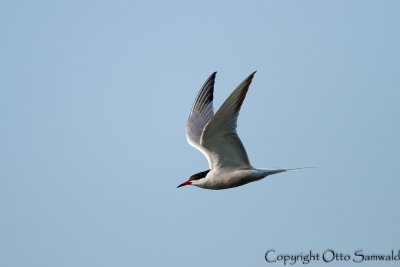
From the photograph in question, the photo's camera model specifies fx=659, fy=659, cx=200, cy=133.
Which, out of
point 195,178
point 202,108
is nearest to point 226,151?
point 195,178

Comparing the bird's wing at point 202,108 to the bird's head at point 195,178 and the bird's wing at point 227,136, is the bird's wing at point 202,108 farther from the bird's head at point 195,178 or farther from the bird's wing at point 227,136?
the bird's wing at point 227,136

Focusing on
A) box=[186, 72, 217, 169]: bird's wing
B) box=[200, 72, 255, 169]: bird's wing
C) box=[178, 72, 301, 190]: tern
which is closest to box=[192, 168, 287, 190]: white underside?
box=[178, 72, 301, 190]: tern

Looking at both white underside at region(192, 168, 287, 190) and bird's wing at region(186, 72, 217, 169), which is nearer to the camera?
white underside at region(192, 168, 287, 190)

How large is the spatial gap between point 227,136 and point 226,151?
0.49 m

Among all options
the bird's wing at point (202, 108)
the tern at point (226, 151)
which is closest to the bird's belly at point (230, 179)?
the tern at point (226, 151)

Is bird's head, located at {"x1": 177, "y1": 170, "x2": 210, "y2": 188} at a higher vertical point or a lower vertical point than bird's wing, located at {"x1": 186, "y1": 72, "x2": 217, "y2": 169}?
lower

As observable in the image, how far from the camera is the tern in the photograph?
11.2 metres

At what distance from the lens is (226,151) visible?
12312 mm

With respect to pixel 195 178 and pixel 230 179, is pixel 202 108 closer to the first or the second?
pixel 195 178

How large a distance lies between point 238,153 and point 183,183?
171 cm

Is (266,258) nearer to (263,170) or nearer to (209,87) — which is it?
(263,170)

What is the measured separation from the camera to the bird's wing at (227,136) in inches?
434

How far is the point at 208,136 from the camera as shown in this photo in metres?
12.0

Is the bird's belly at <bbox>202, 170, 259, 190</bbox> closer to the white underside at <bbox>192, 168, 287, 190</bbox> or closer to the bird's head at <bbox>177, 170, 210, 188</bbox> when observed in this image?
the white underside at <bbox>192, 168, 287, 190</bbox>
